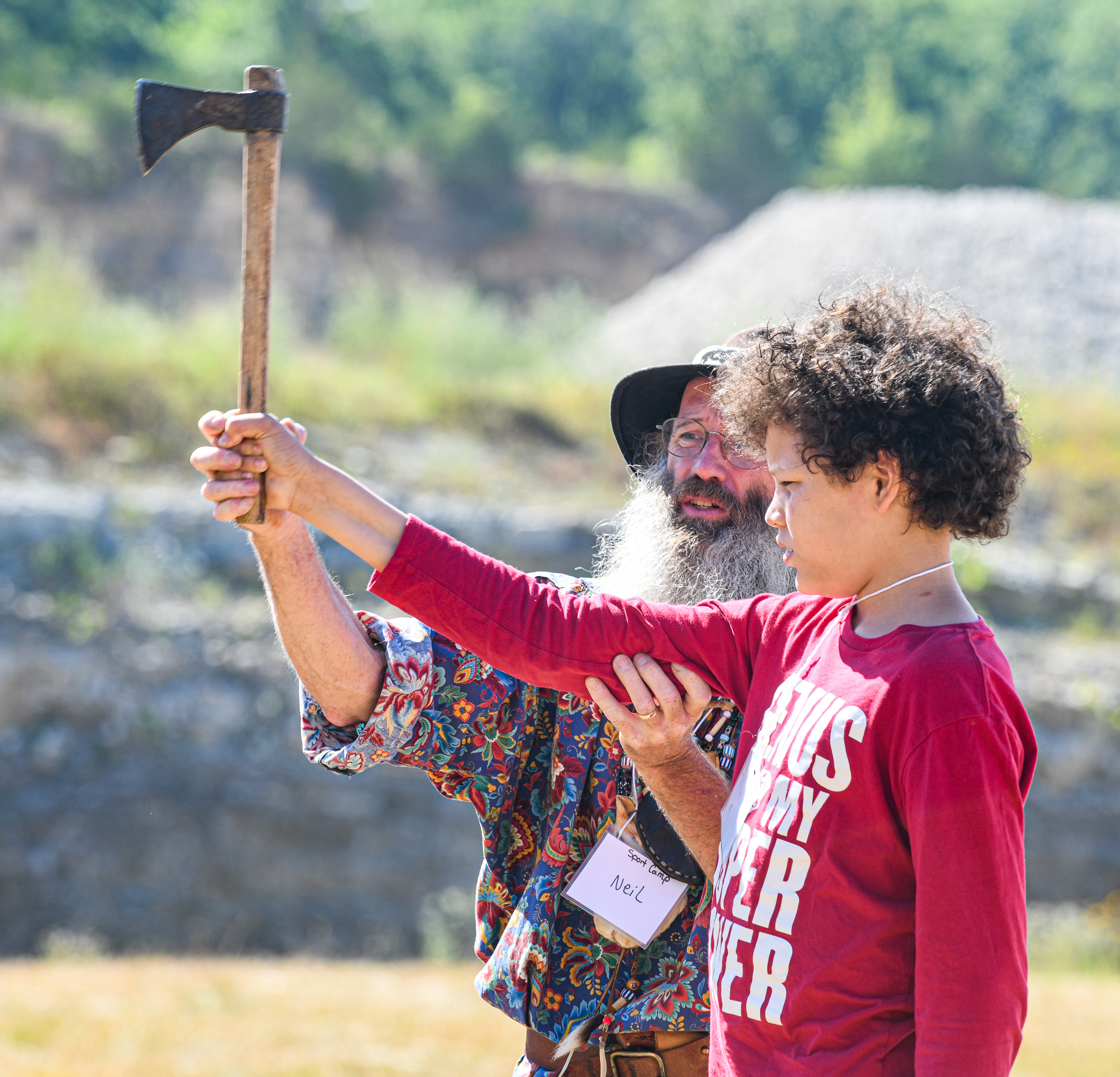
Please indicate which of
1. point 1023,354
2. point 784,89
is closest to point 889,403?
point 1023,354

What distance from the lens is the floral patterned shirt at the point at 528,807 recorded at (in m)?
2.01

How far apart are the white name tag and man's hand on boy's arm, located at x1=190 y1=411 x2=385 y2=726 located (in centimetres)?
47

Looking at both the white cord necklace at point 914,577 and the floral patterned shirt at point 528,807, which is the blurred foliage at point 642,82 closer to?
the floral patterned shirt at point 528,807

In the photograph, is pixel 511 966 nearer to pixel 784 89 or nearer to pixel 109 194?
pixel 109 194

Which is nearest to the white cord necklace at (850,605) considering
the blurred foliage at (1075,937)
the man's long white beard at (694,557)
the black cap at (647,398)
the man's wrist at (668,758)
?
the man's wrist at (668,758)

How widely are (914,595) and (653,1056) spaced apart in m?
0.96

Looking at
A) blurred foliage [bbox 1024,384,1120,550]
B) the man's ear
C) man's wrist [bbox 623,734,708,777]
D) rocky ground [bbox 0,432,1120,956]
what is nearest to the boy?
the man's ear

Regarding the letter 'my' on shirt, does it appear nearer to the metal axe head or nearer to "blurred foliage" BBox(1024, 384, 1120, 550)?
the metal axe head

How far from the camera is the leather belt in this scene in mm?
1969

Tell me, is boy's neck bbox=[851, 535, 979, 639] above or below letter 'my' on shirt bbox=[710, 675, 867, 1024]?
above

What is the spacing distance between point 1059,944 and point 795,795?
24.5 ft

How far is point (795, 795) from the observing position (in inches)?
58.3

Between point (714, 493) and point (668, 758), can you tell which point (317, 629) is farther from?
point (714, 493)

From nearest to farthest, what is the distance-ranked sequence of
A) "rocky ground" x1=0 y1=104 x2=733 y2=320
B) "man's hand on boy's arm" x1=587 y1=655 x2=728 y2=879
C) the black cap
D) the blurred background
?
"man's hand on boy's arm" x1=587 y1=655 x2=728 y2=879, the black cap, the blurred background, "rocky ground" x1=0 y1=104 x2=733 y2=320
